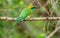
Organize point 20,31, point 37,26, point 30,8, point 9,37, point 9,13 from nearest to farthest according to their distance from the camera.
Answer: point 30,8 → point 9,37 → point 9,13 → point 37,26 → point 20,31

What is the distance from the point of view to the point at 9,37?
11.0ft

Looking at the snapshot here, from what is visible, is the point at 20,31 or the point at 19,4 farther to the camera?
the point at 20,31

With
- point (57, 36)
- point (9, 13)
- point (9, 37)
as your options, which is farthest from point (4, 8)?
point (57, 36)

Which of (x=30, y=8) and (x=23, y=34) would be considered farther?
(x=23, y=34)

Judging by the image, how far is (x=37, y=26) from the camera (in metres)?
4.27

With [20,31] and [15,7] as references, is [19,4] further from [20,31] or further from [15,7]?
[20,31]

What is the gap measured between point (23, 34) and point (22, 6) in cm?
80

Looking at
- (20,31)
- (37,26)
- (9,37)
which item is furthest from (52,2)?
(20,31)

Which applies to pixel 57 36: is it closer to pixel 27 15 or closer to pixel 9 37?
pixel 9 37

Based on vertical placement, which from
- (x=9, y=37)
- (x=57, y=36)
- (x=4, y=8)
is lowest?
(x=57, y=36)

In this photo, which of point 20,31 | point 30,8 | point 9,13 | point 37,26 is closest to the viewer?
point 30,8

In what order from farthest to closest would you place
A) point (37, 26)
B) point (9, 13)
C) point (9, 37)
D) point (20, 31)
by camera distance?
point (20, 31) → point (37, 26) → point (9, 13) → point (9, 37)

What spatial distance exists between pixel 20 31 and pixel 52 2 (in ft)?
5.98

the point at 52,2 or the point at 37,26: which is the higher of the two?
the point at 52,2
